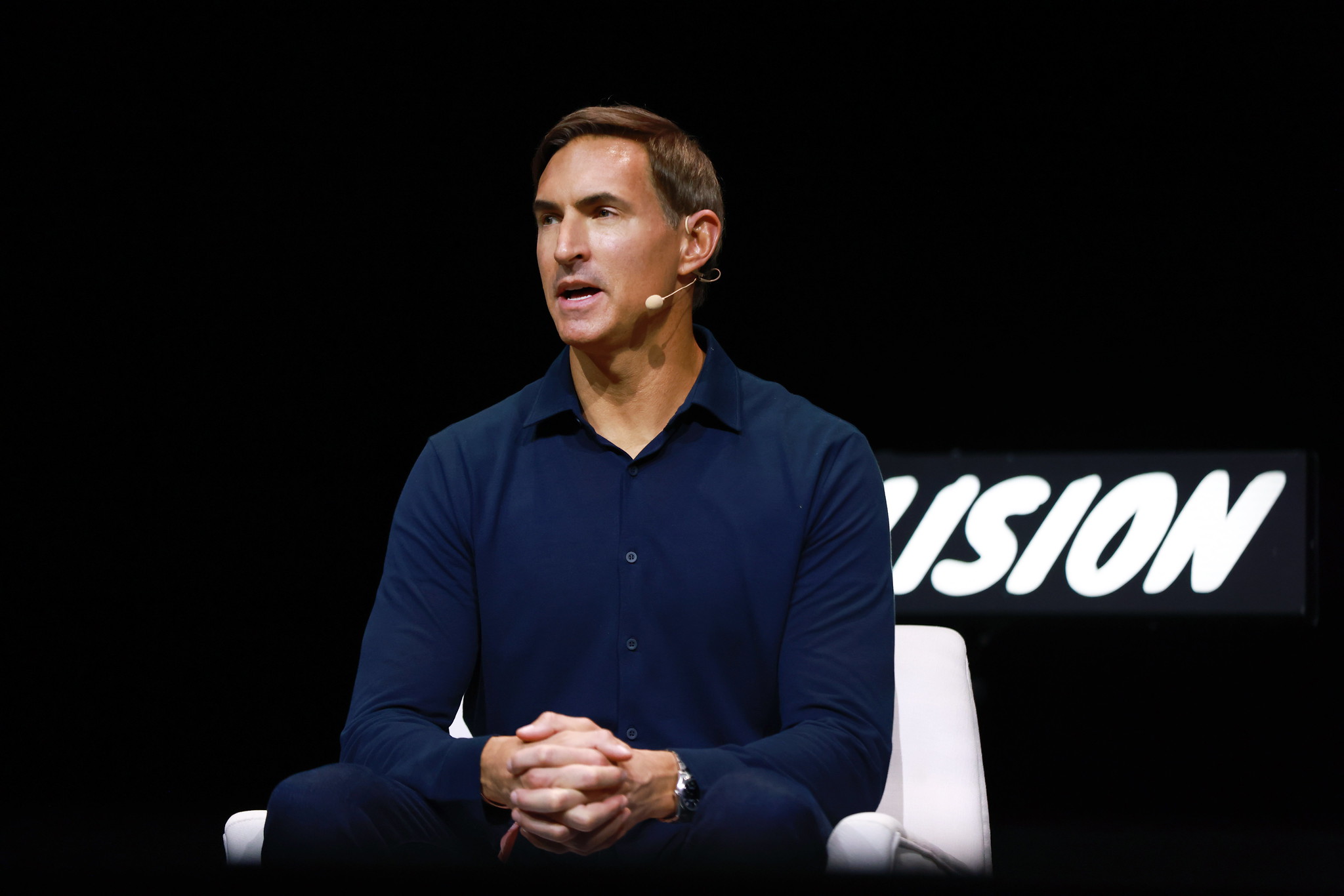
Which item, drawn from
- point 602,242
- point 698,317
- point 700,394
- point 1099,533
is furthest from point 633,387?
point 1099,533

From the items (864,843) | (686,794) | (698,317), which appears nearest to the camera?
(864,843)

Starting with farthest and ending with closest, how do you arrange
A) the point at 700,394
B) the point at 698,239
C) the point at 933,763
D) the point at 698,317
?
the point at 698,317 → the point at 698,239 → the point at 700,394 → the point at 933,763

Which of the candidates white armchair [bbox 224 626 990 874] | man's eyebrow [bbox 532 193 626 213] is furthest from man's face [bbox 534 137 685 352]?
white armchair [bbox 224 626 990 874]

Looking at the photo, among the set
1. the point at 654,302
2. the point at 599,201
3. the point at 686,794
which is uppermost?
the point at 599,201

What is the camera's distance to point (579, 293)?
73.4 inches

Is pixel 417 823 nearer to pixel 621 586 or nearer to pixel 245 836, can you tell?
pixel 245 836

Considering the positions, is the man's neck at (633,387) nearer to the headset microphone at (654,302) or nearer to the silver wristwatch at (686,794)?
the headset microphone at (654,302)

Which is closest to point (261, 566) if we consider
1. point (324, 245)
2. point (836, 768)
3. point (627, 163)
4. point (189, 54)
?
point (324, 245)

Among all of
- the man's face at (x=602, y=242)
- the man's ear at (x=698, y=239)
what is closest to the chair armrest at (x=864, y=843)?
the man's face at (x=602, y=242)

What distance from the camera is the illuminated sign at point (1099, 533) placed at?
3.70 meters

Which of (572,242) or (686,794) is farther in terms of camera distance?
(572,242)

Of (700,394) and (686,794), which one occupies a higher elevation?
(700,394)

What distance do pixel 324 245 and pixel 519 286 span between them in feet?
1.89

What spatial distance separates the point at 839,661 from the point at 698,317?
2.17 meters
